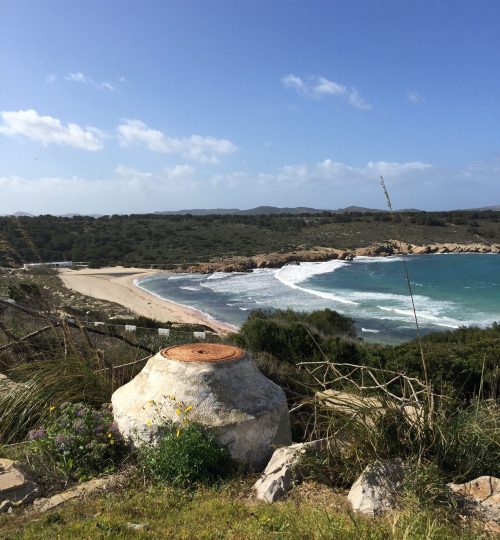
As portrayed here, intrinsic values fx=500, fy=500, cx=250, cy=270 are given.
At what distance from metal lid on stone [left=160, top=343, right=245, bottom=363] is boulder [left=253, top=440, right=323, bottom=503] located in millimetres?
1070

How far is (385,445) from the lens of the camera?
3.80m

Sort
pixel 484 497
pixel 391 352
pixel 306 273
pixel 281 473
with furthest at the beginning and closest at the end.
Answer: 1. pixel 306 273
2. pixel 391 352
3. pixel 281 473
4. pixel 484 497

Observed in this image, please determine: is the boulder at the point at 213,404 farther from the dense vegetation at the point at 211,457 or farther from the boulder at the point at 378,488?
the boulder at the point at 378,488

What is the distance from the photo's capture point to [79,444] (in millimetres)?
4465

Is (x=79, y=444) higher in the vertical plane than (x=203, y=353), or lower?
lower

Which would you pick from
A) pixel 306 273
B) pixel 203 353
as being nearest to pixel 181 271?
pixel 306 273

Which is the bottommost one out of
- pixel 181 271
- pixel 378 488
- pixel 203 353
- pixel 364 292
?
pixel 364 292

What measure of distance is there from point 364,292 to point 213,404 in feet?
119

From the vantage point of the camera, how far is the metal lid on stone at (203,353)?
15.8 feet

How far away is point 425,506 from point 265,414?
1.75 metres

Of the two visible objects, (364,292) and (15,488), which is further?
(364,292)

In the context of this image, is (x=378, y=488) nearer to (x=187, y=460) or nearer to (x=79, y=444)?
(x=187, y=460)

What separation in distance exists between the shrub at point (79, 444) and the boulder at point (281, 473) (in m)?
1.38

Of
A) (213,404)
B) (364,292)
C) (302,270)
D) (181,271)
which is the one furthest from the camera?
(181,271)
